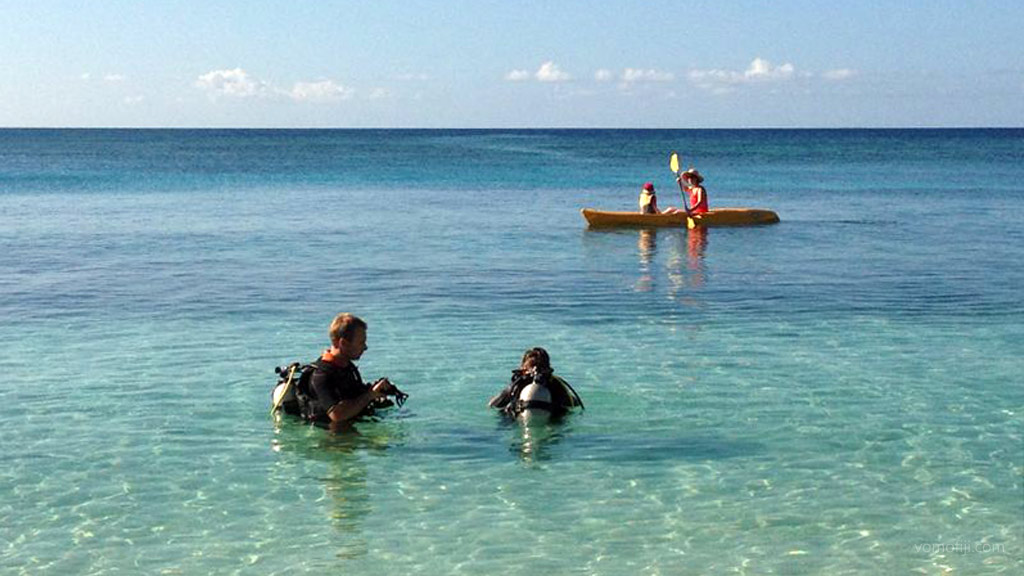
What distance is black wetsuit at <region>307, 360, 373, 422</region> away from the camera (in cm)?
1124

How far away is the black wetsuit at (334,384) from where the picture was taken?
36.9 feet

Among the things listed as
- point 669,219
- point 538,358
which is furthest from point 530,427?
point 669,219

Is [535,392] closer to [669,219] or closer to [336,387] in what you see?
[336,387]

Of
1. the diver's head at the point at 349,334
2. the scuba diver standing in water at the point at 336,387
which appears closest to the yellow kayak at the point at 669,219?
the scuba diver standing in water at the point at 336,387

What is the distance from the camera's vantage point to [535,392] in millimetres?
11805

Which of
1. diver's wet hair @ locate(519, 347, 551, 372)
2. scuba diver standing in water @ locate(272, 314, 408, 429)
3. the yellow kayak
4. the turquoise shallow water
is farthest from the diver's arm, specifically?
the yellow kayak

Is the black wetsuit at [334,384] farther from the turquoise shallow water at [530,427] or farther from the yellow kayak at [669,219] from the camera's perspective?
the yellow kayak at [669,219]

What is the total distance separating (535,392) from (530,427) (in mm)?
321

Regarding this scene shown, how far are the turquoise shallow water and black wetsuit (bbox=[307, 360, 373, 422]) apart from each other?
40 centimetres

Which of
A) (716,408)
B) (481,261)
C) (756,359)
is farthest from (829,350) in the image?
(481,261)

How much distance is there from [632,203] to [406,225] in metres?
16.0

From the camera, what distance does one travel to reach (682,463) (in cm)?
1080

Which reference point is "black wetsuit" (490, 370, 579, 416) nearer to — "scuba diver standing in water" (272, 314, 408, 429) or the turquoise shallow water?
the turquoise shallow water

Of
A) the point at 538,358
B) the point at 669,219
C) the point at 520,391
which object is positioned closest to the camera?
the point at 538,358
